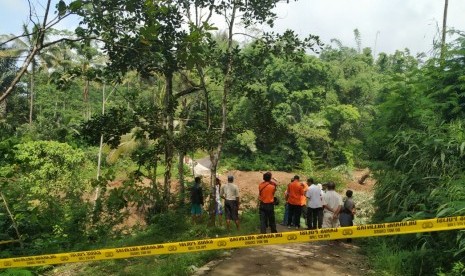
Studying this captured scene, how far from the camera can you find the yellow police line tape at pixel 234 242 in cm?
499

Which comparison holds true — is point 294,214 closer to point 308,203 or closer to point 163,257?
point 308,203

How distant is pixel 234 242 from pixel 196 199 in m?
5.63

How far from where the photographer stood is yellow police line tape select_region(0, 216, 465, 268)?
499 cm

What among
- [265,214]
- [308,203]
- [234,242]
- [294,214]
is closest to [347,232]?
[234,242]

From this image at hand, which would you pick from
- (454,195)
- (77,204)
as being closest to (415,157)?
(454,195)

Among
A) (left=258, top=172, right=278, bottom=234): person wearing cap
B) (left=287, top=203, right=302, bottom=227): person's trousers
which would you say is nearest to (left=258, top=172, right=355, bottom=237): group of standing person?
(left=258, top=172, right=278, bottom=234): person wearing cap

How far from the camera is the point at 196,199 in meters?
Answer: 10.6

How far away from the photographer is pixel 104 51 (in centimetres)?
755

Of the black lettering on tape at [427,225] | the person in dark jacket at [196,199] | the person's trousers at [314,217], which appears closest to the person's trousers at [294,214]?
the person's trousers at [314,217]

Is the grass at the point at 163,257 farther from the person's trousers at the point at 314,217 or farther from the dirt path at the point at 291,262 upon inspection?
the person's trousers at the point at 314,217

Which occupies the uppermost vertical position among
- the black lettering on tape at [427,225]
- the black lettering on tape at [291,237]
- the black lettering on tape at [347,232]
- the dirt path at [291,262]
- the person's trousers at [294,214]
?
the black lettering on tape at [427,225]

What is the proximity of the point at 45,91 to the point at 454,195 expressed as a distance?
4045 cm

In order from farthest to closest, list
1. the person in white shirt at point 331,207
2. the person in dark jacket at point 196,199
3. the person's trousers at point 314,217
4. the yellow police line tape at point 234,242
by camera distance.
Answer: the person in dark jacket at point 196,199
the person's trousers at point 314,217
the person in white shirt at point 331,207
the yellow police line tape at point 234,242

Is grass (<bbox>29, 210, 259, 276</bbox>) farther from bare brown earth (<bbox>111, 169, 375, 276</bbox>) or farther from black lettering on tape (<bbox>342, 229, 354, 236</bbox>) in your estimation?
black lettering on tape (<bbox>342, 229, 354, 236</bbox>)
